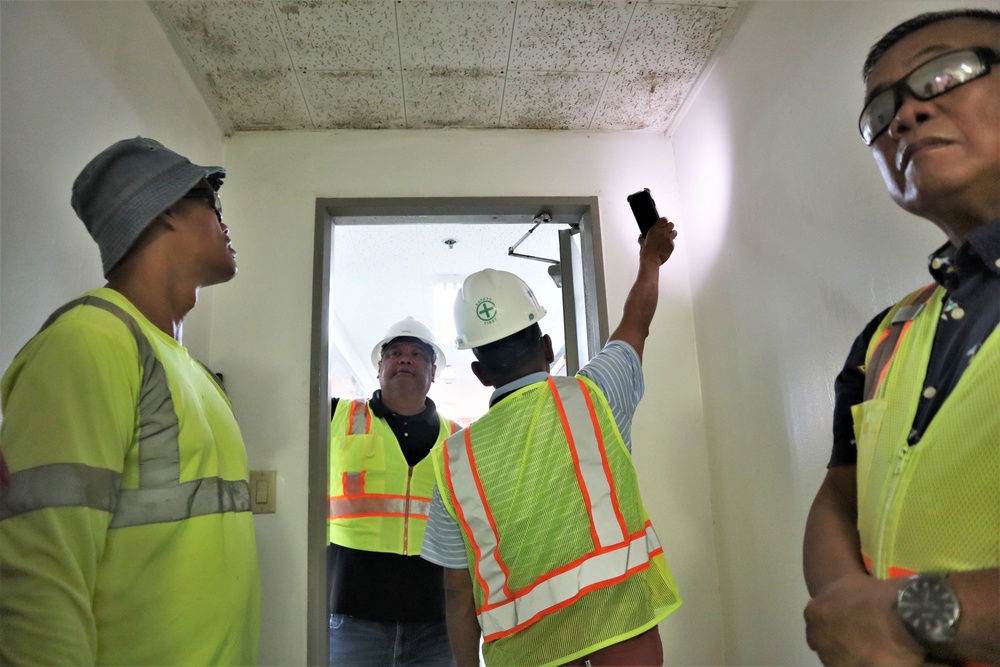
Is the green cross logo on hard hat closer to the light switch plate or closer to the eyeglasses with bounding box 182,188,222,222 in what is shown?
the eyeglasses with bounding box 182,188,222,222

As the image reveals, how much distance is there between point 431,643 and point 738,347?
5.09 ft

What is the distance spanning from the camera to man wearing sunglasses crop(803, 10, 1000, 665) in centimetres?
64

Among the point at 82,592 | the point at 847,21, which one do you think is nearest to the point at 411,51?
the point at 847,21

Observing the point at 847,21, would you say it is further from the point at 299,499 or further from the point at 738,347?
the point at 299,499

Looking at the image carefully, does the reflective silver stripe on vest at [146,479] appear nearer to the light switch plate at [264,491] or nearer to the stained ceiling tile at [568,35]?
the light switch plate at [264,491]

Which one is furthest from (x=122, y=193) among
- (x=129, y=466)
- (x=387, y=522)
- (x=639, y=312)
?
(x=387, y=522)

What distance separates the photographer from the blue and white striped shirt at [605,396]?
56.1 inches

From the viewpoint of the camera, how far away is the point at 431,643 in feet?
7.36

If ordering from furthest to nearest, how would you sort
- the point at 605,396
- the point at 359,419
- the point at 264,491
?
1. the point at 359,419
2. the point at 264,491
3. the point at 605,396

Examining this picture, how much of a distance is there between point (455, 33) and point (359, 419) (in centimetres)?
154

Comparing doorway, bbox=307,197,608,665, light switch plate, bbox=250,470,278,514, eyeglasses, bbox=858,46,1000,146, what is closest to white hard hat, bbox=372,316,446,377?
doorway, bbox=307,197,608,665

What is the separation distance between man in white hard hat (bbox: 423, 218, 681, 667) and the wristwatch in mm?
717

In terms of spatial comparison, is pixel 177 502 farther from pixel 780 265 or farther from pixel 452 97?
pixel 452 97

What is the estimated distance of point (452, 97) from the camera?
2.30 m
